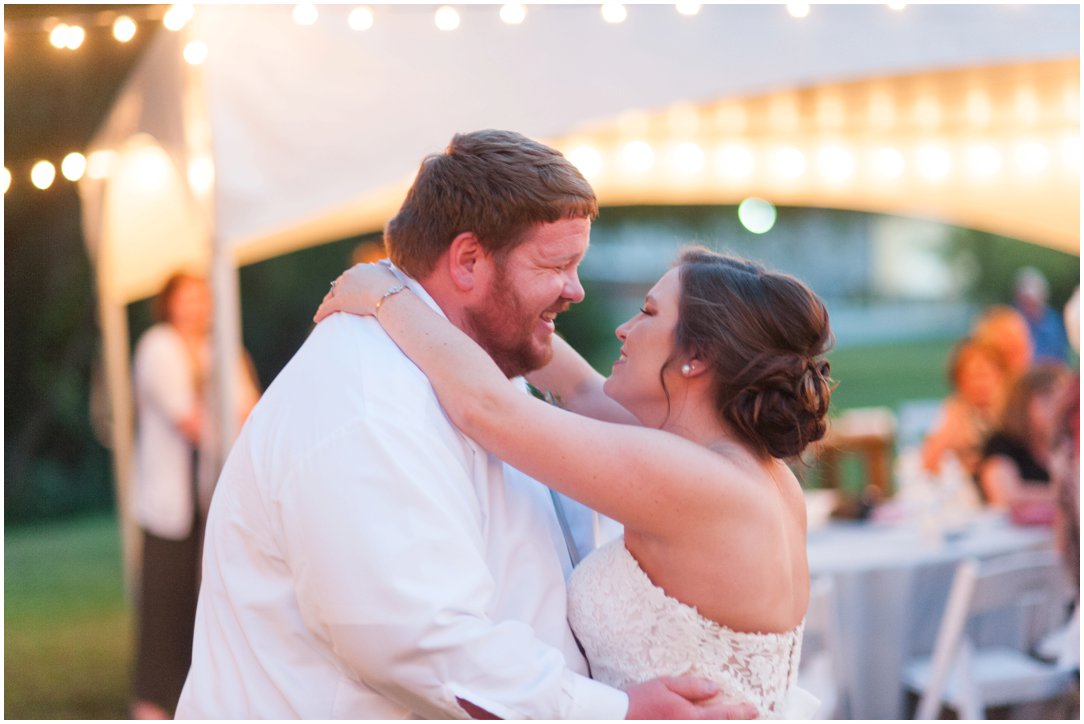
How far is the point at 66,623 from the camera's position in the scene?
8883 mm

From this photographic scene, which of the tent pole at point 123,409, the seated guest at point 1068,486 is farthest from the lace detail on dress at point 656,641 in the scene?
the tent pole at point 123,409

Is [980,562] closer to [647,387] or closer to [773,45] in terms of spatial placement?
[773,45]

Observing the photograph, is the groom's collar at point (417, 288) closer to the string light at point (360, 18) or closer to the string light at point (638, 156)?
the string light at point (360, 18)

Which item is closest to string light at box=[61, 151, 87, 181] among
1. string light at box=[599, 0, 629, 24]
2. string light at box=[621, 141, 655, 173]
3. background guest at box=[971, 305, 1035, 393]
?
string light at box=[599, 0, 629, 24]

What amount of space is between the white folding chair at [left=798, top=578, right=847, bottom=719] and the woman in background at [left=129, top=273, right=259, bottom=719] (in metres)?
2.74

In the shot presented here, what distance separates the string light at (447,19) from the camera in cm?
411

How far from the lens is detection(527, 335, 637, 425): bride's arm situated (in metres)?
2.52

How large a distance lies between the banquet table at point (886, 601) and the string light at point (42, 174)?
350 cm

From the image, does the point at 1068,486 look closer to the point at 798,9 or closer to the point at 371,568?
the point at 798,9

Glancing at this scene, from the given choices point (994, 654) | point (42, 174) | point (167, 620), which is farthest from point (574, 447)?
point (167, 620)

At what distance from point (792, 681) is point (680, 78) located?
267 cm

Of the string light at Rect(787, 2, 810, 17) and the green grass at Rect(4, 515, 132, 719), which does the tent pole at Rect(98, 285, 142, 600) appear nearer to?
the green grass at Rect(4, 515, 132, 719)

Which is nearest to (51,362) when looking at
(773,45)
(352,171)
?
(352,171)

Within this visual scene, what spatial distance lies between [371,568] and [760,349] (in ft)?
2.71
